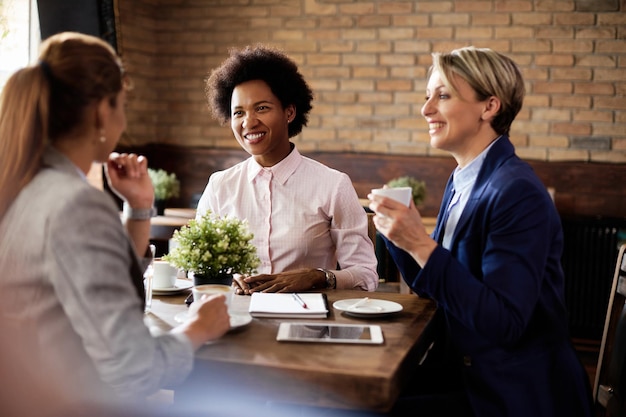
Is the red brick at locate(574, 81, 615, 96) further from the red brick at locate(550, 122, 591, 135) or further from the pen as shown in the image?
the pen

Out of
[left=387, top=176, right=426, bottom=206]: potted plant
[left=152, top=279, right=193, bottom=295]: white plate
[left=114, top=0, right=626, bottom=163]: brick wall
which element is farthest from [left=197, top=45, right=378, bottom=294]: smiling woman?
[left=114, top=0, right=626, bottom=163]: brick wall

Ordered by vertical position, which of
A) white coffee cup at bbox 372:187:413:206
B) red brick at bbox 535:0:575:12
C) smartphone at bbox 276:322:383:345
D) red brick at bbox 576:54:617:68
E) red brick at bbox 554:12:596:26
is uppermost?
red brick at bbox 535:0:575:12

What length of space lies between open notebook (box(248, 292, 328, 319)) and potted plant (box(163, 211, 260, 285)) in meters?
0.11

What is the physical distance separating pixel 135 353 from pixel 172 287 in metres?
0.88

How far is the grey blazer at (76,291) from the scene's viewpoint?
1.19 metres

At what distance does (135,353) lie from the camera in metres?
1.21

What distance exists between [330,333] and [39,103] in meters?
0.79

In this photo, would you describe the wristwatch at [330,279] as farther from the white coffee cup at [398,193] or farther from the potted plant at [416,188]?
the potted plant at [416,188]

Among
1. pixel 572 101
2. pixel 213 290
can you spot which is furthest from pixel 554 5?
pixel 213 290

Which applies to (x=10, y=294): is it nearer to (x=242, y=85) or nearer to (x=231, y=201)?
(x=231, y=201)

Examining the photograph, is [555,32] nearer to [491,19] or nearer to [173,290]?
[491,19]

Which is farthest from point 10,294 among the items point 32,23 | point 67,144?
point 32,23

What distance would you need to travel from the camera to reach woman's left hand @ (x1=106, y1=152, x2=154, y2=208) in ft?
5.67

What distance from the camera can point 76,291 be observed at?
1184 mm
